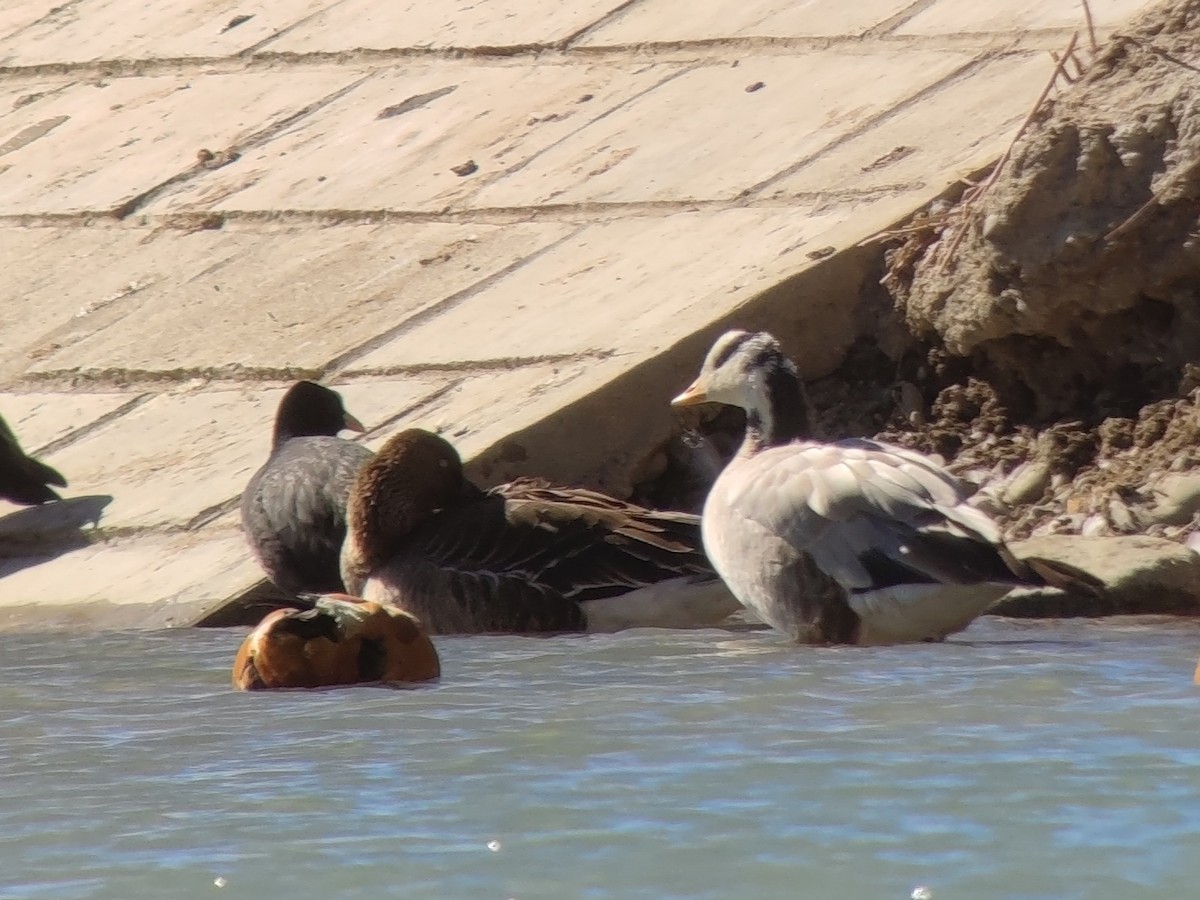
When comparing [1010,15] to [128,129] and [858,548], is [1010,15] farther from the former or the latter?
[858,548]

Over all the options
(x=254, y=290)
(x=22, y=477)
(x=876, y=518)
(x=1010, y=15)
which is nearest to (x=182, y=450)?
(x=22, y=477)

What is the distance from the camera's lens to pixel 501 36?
11.0m

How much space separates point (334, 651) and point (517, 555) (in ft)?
4.58

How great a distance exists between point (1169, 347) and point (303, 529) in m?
2.54

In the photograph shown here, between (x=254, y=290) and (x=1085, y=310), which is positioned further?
(x=254, y=290)

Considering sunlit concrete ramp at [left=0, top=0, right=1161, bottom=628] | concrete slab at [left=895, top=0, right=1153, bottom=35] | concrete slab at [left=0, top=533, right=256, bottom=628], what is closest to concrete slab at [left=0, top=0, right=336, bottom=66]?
sunlit concrete ramp at [left=0, top=0, right=1161, bottom=628]

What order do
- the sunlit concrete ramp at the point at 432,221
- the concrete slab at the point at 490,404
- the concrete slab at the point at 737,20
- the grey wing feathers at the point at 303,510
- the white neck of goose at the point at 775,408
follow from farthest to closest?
the concrete slab at the point at 737,20 < the sunlit concrete ramp at the point at 432,221 < the concrete slab at the point at 490,404 < the grey wing feathers at the point at 303,510 < the white neck of goose at the point at 775,408

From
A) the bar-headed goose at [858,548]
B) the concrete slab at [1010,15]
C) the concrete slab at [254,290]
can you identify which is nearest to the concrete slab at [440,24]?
the concrete slab at [1010,15]

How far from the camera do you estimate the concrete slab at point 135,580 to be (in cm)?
688

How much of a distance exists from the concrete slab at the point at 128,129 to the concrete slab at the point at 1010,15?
8.75 ft

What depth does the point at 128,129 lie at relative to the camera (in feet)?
36.7

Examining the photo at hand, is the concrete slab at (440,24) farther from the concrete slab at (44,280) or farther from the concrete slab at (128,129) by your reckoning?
the concrete slab at (44,280)

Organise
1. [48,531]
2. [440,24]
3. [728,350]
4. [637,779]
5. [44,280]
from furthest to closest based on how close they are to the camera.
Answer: [440,24] → [44,280] → [48,531] → [728,350] → [637,779]

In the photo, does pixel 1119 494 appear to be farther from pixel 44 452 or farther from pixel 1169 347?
→ pixel 44 452
